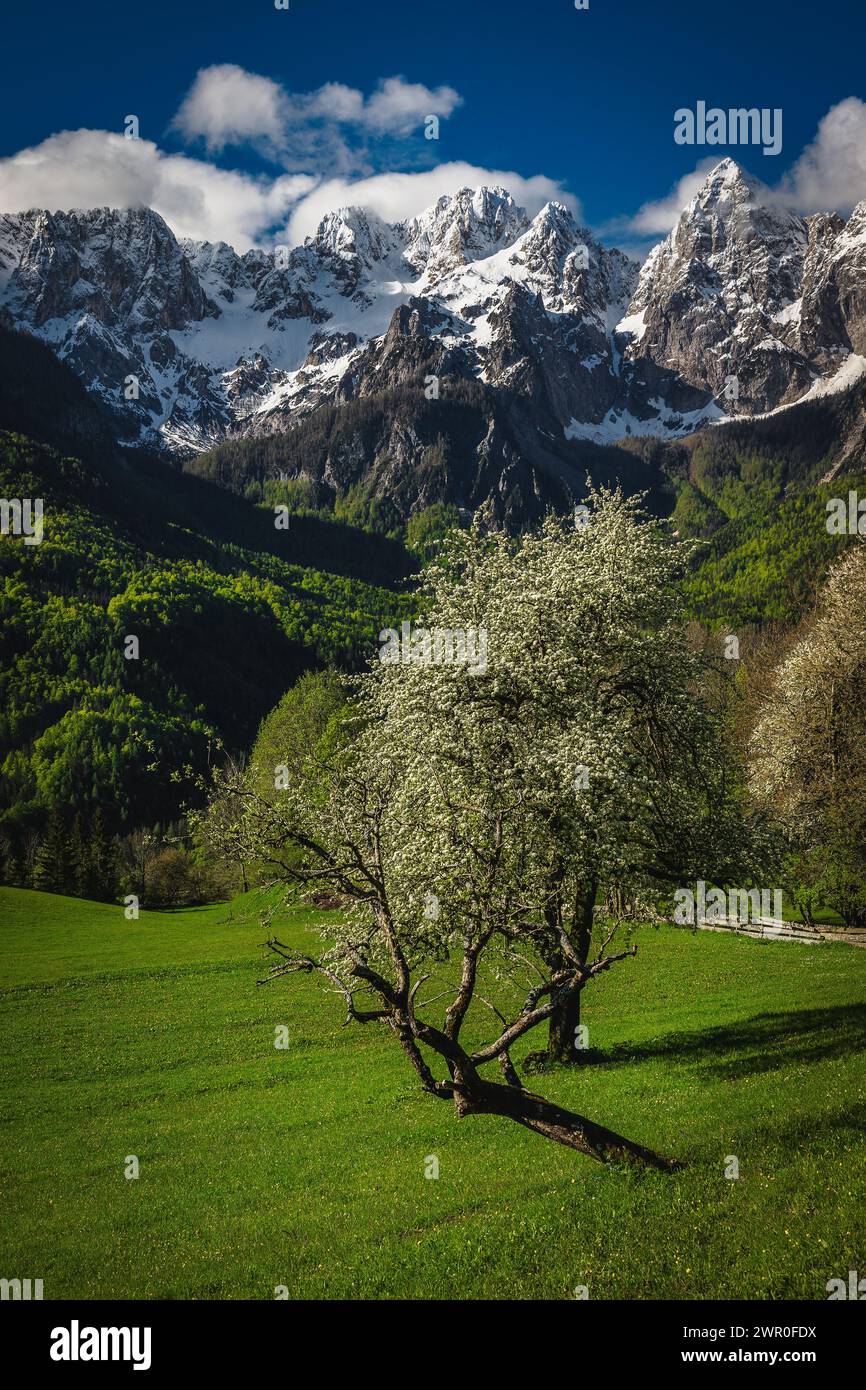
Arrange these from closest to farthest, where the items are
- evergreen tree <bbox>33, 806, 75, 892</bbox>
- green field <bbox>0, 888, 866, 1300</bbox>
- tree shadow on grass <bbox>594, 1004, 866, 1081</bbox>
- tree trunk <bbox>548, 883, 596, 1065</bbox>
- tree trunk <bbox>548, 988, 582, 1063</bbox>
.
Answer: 1. green field <bbox>0, 888, 866, 1300</bbox>
2. tree shadow on grass <bbox>594, 1004, 866, 1081</bbox>
3. tree trunk <bbox>548, 883, 596, 1065</bbox>
4. tree trunk <bbox>548, 988, 582, 1063</bbox>
5. evergreen tree <bbox>33, 806, 75, 892</bbox>

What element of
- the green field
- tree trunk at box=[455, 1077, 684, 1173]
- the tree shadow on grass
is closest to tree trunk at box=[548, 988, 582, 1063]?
the tree shadow on grass

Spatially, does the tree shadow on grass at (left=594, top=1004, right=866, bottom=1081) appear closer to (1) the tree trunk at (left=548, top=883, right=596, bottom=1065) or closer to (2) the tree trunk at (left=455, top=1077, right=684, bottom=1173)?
(1) the tree trunk at (left=548, top=883, right=596, bottom=1065)

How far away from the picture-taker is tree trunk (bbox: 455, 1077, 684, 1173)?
12539 mm

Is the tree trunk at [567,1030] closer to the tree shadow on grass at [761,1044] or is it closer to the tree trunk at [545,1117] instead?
the tree shadow on grass at [761,1044]

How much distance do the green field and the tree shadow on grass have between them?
0.36 feet

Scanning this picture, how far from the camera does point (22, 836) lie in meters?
133

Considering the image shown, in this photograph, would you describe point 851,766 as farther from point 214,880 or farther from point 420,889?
point 214,880

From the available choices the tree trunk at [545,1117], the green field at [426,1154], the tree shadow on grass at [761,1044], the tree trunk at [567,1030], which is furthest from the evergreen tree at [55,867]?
the tree trunk at [545,1117]

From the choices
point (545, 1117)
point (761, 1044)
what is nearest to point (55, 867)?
point (761, 1044)

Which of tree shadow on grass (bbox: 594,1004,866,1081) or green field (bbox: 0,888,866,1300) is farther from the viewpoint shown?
tree shadow on grass (bbox: 594,1004,866,1081)

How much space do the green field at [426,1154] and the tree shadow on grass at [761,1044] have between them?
11 centimetres

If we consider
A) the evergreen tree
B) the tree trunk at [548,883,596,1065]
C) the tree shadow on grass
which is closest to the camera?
the tree shadow on grass

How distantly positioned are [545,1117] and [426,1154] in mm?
6740
